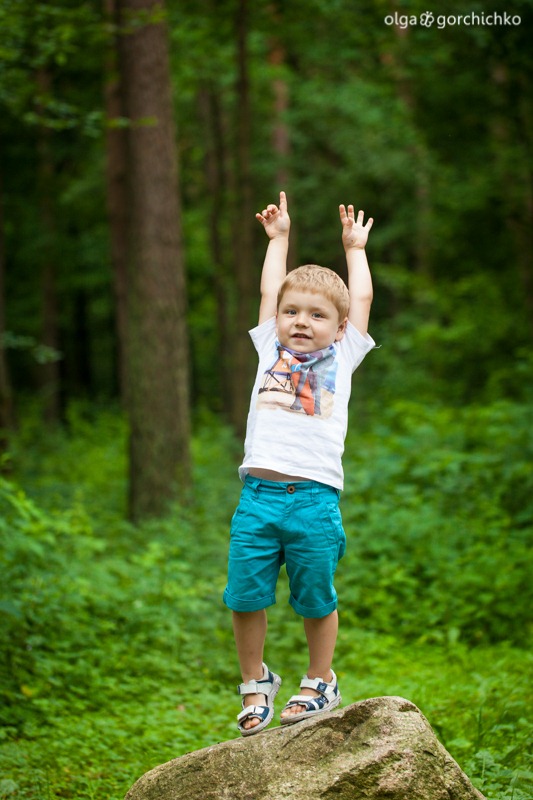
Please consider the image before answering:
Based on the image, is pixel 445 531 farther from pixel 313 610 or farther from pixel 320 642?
pixel 313 610

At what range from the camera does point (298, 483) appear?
11.5ft

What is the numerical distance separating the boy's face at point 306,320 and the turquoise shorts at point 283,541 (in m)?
0.58

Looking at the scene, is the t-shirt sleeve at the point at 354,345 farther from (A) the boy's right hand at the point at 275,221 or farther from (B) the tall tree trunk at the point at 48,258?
(B) the tall tree trunk at the point at 48,258

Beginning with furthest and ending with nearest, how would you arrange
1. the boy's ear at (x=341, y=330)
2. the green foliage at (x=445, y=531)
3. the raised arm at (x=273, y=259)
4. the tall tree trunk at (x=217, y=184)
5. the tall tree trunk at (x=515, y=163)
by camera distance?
the tall tree trunk at (x=217, y=184), the tall tree trunk at (x=515, y=163), the green foliage at (x=445, y=531), the raised arm at (x=273, y=259), the boy's ear at (x=341, y=330)

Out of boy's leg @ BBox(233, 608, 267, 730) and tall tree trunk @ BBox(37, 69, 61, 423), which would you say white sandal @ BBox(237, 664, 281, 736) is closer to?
boy's leg @ BBox(233, 608, 267, 730)

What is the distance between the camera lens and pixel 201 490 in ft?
35.6

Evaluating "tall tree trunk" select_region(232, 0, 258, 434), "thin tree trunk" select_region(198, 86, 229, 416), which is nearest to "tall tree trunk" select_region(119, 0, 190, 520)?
"tall tree trunk" select_region(232, 0, 258, 434)

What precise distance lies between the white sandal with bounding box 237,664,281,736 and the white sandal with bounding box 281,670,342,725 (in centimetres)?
8

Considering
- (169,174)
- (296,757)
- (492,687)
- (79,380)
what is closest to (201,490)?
(169,174)

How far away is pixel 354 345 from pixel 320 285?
33 cm

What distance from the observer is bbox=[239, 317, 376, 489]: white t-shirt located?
3.49 metres

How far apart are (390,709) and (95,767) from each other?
6.64ft

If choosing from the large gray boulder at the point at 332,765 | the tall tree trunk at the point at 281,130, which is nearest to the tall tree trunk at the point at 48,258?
the tall tree trunk at the point at 281,130

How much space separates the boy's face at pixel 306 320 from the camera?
3.56 m
